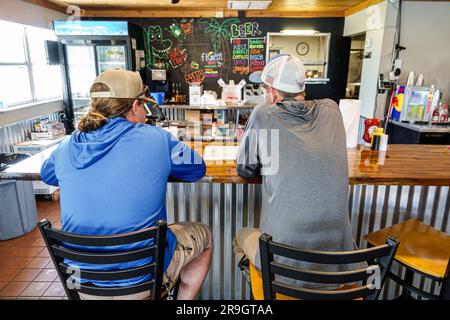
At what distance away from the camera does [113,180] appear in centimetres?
116

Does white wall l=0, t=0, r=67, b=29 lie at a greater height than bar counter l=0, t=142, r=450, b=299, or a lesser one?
greater

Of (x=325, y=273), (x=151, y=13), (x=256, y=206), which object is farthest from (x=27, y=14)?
(x=325, y=273)

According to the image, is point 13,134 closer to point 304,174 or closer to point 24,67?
point 24,67

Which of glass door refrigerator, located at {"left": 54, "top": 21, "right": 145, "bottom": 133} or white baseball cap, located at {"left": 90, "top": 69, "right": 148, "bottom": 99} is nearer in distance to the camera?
white baseball cap, located at {"left": 90, "top": 69, "right": 148, "bottom": 99}

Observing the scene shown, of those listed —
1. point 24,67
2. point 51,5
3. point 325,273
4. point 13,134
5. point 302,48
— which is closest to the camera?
point 325,273

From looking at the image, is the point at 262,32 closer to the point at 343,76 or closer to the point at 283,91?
the point at 343,76

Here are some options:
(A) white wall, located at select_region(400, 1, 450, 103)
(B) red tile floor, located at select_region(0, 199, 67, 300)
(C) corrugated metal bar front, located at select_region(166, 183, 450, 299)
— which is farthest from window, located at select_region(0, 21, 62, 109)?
(A) white wall, located at select_region(400, 1, 450, 103)

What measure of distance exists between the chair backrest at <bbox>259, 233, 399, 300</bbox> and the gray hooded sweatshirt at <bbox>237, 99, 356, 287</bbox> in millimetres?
217

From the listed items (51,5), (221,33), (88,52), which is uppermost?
(51,5)

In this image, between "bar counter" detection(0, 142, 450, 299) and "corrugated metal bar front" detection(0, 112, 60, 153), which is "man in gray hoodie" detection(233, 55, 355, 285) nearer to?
"bar counter" detection(0, 142, 450, 299)

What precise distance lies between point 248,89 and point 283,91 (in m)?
Result: 4.37

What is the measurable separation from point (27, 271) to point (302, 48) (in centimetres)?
572

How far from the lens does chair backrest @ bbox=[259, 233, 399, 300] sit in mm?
924
